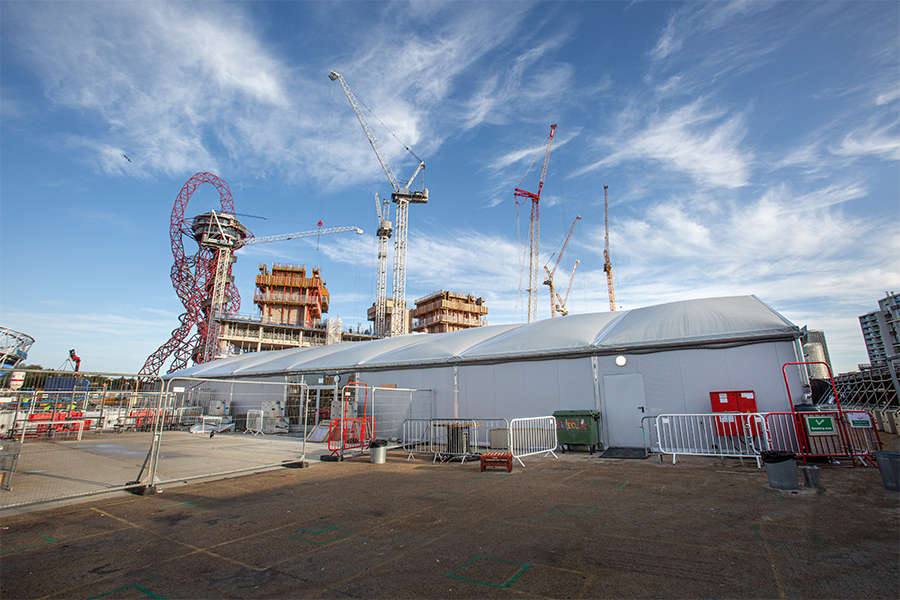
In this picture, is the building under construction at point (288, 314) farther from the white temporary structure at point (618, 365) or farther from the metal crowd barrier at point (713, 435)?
the metal crowd barrier at point (713, 435)

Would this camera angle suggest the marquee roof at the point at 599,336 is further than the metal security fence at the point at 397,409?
No

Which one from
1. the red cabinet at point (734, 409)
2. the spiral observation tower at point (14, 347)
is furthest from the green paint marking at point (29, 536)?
the spiral observation tower at point (14, 347)

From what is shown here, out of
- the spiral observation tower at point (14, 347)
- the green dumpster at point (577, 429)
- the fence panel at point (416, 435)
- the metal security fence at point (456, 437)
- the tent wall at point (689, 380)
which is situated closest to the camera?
the tent wall at point (689, 380)

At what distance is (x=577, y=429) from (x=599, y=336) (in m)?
4.00

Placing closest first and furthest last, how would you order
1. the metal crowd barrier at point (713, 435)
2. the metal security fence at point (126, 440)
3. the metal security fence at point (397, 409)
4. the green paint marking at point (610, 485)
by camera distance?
the green paint marking at point (610, 485) < the metal security fence at point (126, 440) < the metal crowd barrier at point (713, 435) < the metal security fence at point (397, 409)

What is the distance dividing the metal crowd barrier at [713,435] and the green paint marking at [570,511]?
610cm

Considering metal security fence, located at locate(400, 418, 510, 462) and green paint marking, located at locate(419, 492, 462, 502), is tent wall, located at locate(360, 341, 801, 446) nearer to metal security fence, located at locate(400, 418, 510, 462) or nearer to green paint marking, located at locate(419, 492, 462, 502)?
metal security fence, located at locate(400, 418, 510, 462)

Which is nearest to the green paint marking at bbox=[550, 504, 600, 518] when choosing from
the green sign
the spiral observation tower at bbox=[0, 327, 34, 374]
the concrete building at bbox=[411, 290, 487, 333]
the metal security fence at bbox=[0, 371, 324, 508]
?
the metal security fence at bbox=[0, 371, 324, 508]

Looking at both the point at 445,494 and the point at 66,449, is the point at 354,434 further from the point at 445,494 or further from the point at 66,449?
the point at 66,449

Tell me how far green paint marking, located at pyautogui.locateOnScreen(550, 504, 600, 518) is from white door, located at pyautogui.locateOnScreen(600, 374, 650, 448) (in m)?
8.99

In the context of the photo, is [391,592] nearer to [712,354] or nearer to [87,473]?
[87,473]

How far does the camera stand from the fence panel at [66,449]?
28.7 ft

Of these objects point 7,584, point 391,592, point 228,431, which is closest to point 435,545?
point 391,592

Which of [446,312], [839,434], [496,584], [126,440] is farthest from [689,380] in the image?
[446,312]
